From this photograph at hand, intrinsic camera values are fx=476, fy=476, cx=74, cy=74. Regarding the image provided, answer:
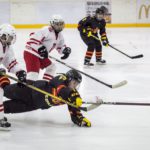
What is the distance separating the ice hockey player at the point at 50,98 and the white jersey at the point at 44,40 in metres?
0.98

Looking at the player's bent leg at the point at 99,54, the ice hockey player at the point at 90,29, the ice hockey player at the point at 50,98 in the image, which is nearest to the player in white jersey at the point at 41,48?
the ice hockey player at the point at 50,98

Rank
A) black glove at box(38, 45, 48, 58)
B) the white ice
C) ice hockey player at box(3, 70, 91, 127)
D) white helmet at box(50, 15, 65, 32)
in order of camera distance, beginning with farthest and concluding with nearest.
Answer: black glove at box(38, 45, 48, 58) < white helmet at box(50, 15, 65, 32) < ice hockey player at box(3, 70, 91, 127) < the white ice

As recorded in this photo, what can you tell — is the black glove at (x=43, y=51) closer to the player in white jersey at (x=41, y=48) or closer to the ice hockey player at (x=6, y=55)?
the player in white jersey at (x=41, y=48)

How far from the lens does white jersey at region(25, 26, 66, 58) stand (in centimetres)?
481

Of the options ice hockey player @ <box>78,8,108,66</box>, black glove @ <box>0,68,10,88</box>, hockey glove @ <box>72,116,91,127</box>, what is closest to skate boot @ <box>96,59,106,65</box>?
ice hockey player @ <box>78,8,108,66</box>

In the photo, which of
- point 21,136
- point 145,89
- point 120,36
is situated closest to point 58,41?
point 145,89

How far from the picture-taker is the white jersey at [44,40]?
189 inches

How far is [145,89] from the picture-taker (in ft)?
17.6

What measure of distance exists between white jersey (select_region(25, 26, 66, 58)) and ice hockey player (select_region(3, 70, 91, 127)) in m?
0.98

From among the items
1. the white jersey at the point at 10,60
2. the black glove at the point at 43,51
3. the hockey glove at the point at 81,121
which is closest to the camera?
the hockey glove at the point at 81,121

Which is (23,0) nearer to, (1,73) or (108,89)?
(108,89)

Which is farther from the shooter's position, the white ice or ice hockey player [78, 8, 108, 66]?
ice hockey player [78, 8, 108, 66]

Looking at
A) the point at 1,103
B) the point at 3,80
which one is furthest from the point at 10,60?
the point at 1,103

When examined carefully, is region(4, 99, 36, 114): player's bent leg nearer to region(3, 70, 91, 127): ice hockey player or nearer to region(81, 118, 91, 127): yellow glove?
region(3, 70, 91, 127): ice hockey player
